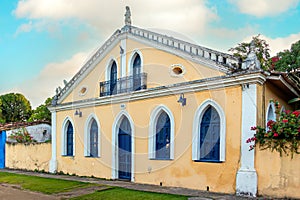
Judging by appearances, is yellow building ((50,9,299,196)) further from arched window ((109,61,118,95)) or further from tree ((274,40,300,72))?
tree ((274,40,300,72))

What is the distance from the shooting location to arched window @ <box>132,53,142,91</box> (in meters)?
13.9

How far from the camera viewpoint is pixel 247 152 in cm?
1009

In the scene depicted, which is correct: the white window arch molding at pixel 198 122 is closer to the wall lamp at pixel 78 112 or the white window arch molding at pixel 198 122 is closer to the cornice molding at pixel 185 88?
the cornice molding at pixel 185 88

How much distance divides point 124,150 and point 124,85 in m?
2.84

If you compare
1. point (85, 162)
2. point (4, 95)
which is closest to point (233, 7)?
point (85, 162)

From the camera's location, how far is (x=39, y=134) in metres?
23.8

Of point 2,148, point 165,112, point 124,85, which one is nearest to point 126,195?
point 165,112

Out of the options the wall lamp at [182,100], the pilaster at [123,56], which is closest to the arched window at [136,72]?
the pilaster at [123,56]

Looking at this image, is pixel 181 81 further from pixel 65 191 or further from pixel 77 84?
pixel 77 84

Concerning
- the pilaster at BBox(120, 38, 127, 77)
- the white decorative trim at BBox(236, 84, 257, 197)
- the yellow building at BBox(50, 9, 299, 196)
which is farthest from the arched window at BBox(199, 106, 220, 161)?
the pilaster at BBox(120, 38, 127, 77)

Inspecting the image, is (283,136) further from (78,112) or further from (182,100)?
(78,112)

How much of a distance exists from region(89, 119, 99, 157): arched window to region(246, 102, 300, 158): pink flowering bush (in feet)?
27.5

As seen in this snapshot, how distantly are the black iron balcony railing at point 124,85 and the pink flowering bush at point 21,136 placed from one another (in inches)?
350

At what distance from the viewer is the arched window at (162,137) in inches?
502
